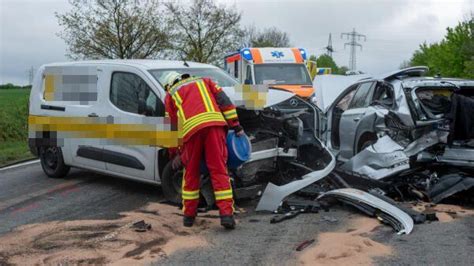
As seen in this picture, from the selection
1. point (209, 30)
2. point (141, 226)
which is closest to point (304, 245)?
point (141, 226)

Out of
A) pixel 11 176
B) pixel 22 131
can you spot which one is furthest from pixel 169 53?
pixel 11 176

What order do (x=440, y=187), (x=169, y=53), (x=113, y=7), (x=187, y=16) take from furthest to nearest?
1. (x=187, y=16)
2. (x=169, y=53)
3. (x=113, y=7)
4. (x=440, y=187)

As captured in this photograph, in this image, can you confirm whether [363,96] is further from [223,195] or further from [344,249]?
[344,249]

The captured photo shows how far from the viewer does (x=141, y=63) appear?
7.59m

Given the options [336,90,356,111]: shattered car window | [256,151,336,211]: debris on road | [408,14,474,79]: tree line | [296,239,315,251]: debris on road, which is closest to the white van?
[256,151,336,211]: debris on road

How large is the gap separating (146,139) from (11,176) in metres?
3.64

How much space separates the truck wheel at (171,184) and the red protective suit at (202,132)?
894 mm

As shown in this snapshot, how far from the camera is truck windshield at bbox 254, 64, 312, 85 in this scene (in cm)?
1560

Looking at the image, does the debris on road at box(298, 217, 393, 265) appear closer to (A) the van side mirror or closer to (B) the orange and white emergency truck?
(A) the van side mirror

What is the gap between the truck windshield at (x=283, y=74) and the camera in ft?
51.2

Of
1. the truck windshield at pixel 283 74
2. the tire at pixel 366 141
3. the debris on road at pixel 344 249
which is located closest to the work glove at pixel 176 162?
the debris on road at pixel 344 249

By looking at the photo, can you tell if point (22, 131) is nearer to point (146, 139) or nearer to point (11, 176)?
point (11, 176)

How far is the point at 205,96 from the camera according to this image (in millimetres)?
5602

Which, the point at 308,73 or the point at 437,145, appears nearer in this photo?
the point at 437,145
